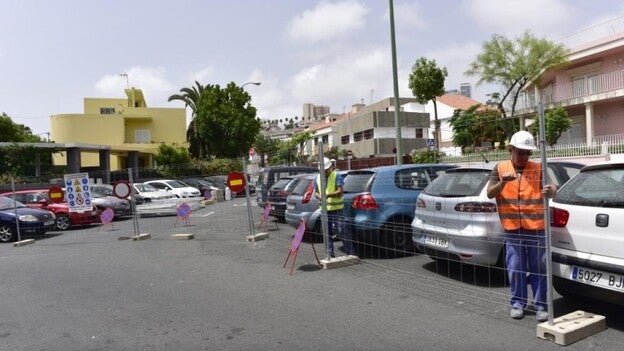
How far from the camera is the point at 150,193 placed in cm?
2247

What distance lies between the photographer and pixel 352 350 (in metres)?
4.43

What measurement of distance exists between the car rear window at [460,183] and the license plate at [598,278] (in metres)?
1.75

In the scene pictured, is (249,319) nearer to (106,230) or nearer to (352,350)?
(352,350)

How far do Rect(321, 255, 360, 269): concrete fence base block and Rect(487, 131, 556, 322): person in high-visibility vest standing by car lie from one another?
10.8ft

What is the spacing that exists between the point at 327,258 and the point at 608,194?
4.36 meters

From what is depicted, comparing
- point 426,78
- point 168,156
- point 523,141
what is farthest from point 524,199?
point 168,156

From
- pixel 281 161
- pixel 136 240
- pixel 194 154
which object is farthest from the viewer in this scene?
pixel 194 154

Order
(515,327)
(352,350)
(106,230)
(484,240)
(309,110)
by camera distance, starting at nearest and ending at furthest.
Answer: (352,350) → (515,327) → (484,240) → (106,230) → (309,110)

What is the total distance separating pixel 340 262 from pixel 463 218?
238 centimetres

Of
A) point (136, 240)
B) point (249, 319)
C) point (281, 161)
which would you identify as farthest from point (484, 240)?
point (281, 161)

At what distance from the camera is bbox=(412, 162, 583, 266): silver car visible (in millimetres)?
6055

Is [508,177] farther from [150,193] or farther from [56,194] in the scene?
[150,193]

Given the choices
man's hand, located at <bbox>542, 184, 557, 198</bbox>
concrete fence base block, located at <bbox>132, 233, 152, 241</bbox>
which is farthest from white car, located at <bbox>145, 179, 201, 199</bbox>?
man's hand, located at <bbox>542, 184, 557, 198</bbox>

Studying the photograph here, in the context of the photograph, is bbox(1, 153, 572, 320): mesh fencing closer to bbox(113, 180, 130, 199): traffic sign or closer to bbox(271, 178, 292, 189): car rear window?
bbox(271, 178, 292, 189): car rear window
